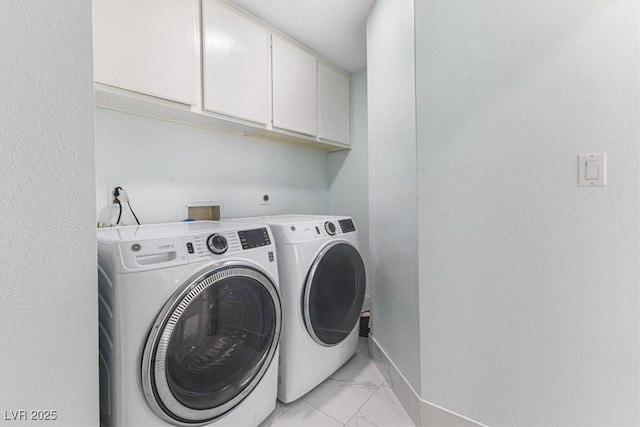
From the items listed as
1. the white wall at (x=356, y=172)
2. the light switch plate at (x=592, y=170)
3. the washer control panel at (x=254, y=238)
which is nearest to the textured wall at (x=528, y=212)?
the light switch plate at (x=592, y=170)

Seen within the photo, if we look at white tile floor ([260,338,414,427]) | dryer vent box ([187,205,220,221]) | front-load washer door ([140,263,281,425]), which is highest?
dryer vent box ([187,205,220,221])

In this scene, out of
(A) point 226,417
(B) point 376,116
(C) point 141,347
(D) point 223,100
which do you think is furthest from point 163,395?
(B) point 376,116

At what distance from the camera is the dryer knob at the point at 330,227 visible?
5.30ft

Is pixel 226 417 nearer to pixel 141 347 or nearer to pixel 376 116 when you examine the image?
pixel 141 347

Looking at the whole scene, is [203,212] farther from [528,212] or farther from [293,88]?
[528,212]

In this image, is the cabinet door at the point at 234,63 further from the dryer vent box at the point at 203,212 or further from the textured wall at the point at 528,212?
the textured wall at the point at 528,212

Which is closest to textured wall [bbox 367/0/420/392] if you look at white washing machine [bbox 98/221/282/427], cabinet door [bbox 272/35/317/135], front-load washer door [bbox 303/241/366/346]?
front-load washer door [bbox 303/241/366/346]

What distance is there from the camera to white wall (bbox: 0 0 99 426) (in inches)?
24.8

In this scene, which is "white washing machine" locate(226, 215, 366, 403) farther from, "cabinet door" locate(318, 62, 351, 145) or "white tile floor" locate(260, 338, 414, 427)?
"cabinet door" locate(318, 62, 351, 145)

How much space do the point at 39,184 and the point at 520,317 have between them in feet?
5.27

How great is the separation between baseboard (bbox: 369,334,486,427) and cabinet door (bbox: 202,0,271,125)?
174cm

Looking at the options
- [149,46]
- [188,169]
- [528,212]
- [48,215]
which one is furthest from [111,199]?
[528,212]

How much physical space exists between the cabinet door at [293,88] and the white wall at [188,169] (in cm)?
36

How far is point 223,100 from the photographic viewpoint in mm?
1634
